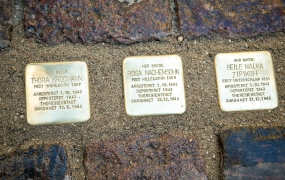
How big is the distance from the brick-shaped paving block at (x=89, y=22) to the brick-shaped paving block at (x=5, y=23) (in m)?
0.05

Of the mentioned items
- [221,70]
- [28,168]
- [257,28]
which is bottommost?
[28,168]

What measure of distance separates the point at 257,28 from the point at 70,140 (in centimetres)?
56

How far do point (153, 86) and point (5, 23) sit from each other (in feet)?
1.32

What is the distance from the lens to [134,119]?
2.46 feet

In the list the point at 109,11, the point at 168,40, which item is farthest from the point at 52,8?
the point at 168,40

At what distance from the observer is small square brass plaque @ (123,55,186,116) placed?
746 mm

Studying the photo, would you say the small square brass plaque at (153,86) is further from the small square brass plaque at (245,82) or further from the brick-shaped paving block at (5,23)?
the brick-shaped paving block at (5,23)

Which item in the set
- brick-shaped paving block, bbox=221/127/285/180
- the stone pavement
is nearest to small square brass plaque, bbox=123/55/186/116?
the stone pavement

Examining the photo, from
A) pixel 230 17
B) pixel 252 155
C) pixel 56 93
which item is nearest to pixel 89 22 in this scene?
pixel 56 93

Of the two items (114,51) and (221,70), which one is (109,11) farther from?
(221,70)

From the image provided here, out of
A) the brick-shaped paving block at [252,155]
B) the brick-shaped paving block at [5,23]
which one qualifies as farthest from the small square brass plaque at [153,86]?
the brick-shaped paving block at [5,23]

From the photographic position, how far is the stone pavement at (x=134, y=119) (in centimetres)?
73

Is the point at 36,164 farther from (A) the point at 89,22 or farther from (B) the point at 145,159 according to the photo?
(A) the point at 89,22

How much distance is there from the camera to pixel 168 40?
0.77 metres
